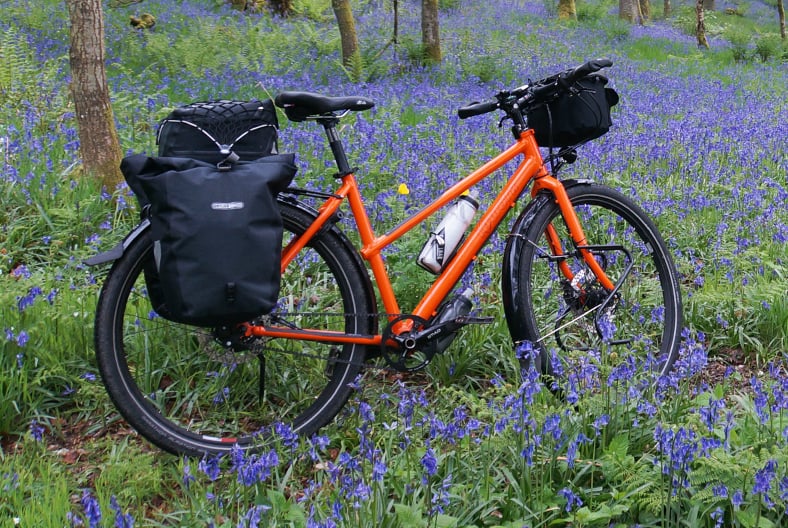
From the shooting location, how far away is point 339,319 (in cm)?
368

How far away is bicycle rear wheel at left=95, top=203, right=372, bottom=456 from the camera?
3006 millimetres

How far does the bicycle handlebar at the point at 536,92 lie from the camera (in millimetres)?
3338

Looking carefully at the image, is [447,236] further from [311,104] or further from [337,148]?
[311,104]

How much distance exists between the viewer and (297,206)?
314 centimetres

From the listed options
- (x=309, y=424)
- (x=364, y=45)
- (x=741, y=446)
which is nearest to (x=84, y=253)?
(x=309, y=424)

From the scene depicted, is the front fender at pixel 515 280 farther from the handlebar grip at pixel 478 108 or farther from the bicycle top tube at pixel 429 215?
the handlebar grip at pixel 478 108

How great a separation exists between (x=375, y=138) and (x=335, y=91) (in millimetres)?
2798

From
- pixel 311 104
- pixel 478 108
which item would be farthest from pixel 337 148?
pixel 478 108

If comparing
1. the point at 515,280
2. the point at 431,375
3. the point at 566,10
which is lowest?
the point at 566,10

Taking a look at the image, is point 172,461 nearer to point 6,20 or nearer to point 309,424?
point 309,424

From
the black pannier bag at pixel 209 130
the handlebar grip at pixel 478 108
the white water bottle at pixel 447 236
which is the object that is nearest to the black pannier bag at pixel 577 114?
the handlebar grip at pixel 478 108

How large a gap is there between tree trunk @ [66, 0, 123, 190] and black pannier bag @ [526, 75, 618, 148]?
10.4 feet

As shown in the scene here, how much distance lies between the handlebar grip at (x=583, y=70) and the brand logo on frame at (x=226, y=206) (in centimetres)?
161

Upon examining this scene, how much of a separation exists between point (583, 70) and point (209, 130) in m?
1.66
